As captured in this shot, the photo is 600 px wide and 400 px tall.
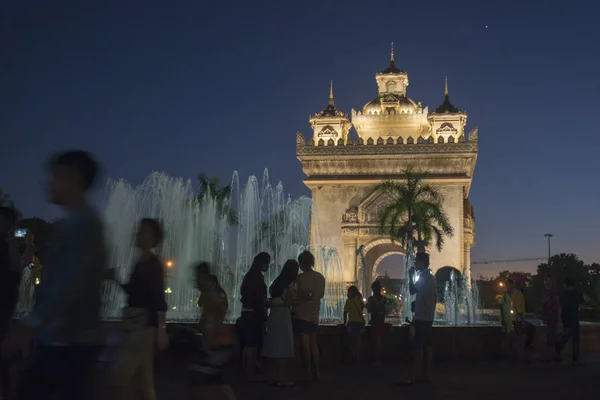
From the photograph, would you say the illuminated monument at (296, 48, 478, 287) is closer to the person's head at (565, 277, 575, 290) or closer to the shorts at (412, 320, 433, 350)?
the person's head at (565, 277, 575, 290)

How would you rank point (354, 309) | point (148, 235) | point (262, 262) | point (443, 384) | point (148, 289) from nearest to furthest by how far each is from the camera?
1. point (148, 289)
2. point (148, 235)
3. point (262, 262)
4. point (443, 384)
5. point (354, 309)

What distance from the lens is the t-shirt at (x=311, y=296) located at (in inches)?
372

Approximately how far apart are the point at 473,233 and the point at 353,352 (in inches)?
1183

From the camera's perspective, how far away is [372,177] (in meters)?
39.6

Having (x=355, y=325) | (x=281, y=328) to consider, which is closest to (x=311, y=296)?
(x=281, y=328)

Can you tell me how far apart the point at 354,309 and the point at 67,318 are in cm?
925

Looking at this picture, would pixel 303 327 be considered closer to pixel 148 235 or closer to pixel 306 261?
pixel 306 261

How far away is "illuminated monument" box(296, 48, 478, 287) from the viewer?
127 ft

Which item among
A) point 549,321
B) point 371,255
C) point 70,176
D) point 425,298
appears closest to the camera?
point 70,176

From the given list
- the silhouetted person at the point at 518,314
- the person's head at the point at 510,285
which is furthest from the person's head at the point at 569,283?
the person's head at the point at 510,285

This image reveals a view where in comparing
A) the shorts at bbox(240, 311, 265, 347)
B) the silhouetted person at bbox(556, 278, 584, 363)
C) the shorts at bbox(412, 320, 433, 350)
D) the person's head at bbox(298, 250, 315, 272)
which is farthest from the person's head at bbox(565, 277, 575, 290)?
the shorts at bbox(240, 311, 265, 347)

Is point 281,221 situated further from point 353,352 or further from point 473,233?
point 353,352

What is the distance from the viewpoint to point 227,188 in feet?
137

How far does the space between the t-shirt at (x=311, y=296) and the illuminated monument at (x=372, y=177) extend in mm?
28547
